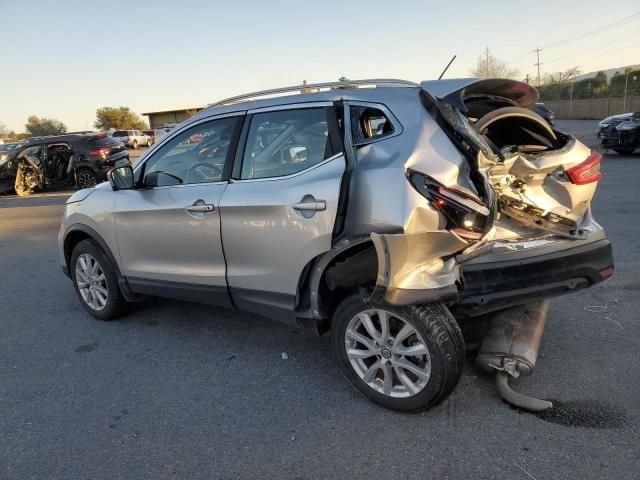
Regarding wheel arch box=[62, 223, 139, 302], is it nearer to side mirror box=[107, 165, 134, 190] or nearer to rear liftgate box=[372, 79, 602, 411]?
side mirror box=[107, 165, 134, 190]

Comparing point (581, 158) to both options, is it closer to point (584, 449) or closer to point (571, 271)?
point (571, 271)

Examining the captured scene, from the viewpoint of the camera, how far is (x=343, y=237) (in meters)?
3.01

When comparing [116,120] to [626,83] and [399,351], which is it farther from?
[399,351]

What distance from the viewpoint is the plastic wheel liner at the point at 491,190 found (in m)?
2.75

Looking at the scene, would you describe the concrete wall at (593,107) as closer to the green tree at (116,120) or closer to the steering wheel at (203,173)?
the steering wheel at (203,173)

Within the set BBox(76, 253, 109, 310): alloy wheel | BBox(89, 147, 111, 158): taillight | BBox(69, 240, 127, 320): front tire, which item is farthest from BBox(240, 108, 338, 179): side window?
BBox(89, 147, 111, 158): taillight

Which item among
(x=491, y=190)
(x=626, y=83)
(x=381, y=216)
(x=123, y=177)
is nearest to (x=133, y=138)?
(x=626, y=83)

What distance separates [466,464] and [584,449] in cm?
61

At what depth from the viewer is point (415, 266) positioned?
275 centimetres

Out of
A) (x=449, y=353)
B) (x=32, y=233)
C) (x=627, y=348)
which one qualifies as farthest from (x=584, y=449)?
(x=32, y=233)

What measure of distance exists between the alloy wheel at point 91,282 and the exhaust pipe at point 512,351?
330 cm

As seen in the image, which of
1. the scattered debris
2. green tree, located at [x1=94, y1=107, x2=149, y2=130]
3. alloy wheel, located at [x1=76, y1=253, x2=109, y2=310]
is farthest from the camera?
green tree, located at [x1=94, y1=107, x2=149, y2=130]

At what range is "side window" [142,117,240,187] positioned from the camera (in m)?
3.77

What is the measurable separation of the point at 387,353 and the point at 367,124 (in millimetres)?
1393
